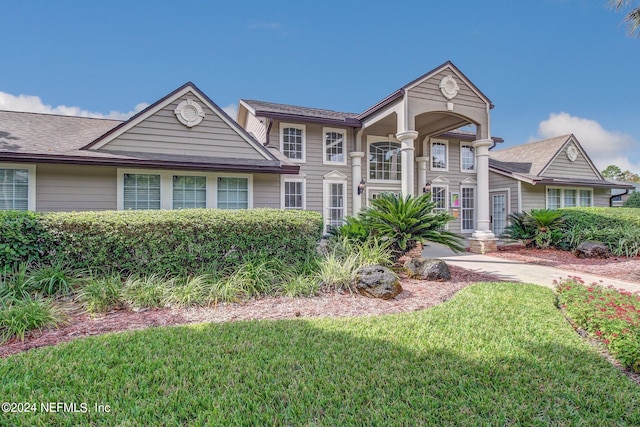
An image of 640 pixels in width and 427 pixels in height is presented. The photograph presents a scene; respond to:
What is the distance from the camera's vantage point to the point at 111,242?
534cm

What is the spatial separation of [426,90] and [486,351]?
9.15 m

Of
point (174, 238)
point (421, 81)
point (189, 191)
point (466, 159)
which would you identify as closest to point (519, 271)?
point (421, 81)

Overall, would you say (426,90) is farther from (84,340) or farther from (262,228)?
(84,340)

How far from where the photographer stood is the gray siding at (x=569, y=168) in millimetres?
15336

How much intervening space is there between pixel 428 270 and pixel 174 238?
497 cm

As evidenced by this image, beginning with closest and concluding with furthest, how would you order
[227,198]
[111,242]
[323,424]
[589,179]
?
[323,424]
[111,242]
[227,198]
[589,179]

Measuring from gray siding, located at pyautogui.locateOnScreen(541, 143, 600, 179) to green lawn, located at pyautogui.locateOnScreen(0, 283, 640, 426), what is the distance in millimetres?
14793

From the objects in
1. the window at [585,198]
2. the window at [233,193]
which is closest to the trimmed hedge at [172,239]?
the window at [233,193]

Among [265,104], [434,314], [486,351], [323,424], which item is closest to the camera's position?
[323,424]

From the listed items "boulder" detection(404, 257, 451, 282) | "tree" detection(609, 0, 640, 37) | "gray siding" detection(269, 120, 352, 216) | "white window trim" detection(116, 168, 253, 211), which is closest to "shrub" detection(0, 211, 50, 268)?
"white window trim" detection(116, 168, 253, 211)

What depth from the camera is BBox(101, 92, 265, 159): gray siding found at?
8320mm

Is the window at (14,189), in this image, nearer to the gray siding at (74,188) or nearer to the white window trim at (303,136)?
the gray siding at (74,188)

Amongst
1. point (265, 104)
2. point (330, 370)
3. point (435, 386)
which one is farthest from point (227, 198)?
point (435, 386)

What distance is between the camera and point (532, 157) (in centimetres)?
1648
